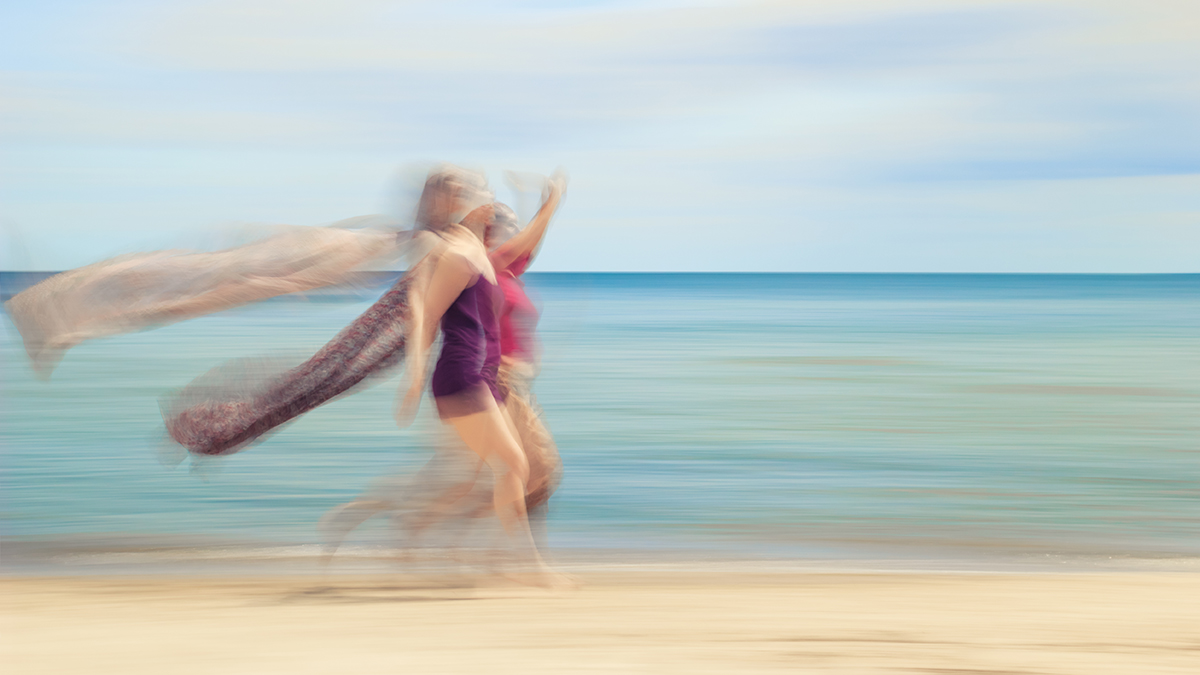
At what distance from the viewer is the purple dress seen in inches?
160

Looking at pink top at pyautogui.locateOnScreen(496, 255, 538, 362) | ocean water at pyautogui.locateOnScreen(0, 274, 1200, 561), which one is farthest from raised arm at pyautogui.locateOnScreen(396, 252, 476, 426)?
ocean water at pyautogui.locateOnScreen(0, 274, 1200, 561)

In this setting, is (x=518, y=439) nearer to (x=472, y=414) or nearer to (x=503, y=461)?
(x=503, y=461)

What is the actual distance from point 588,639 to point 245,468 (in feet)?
18.6

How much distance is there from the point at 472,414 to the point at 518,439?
0.45 metres

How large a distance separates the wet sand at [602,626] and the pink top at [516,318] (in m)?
1.02

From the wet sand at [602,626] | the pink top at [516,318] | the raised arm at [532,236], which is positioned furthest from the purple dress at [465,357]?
the wet sand at [602,626]

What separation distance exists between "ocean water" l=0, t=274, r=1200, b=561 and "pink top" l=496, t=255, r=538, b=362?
0.13 metres

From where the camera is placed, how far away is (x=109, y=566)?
5660mm

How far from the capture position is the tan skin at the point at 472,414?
3.94 metres

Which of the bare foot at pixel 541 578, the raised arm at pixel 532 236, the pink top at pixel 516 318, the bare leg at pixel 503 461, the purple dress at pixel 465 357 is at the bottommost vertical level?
the bare foot at pixel 541 578

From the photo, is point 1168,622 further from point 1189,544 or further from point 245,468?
point 245,468

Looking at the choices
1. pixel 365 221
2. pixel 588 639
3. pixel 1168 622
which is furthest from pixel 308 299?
pixel 1168 622

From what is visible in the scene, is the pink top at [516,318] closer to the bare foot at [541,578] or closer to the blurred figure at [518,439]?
the blurred figure at [518,439]

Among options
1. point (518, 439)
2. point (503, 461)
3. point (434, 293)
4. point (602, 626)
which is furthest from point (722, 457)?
point (434, 293)
